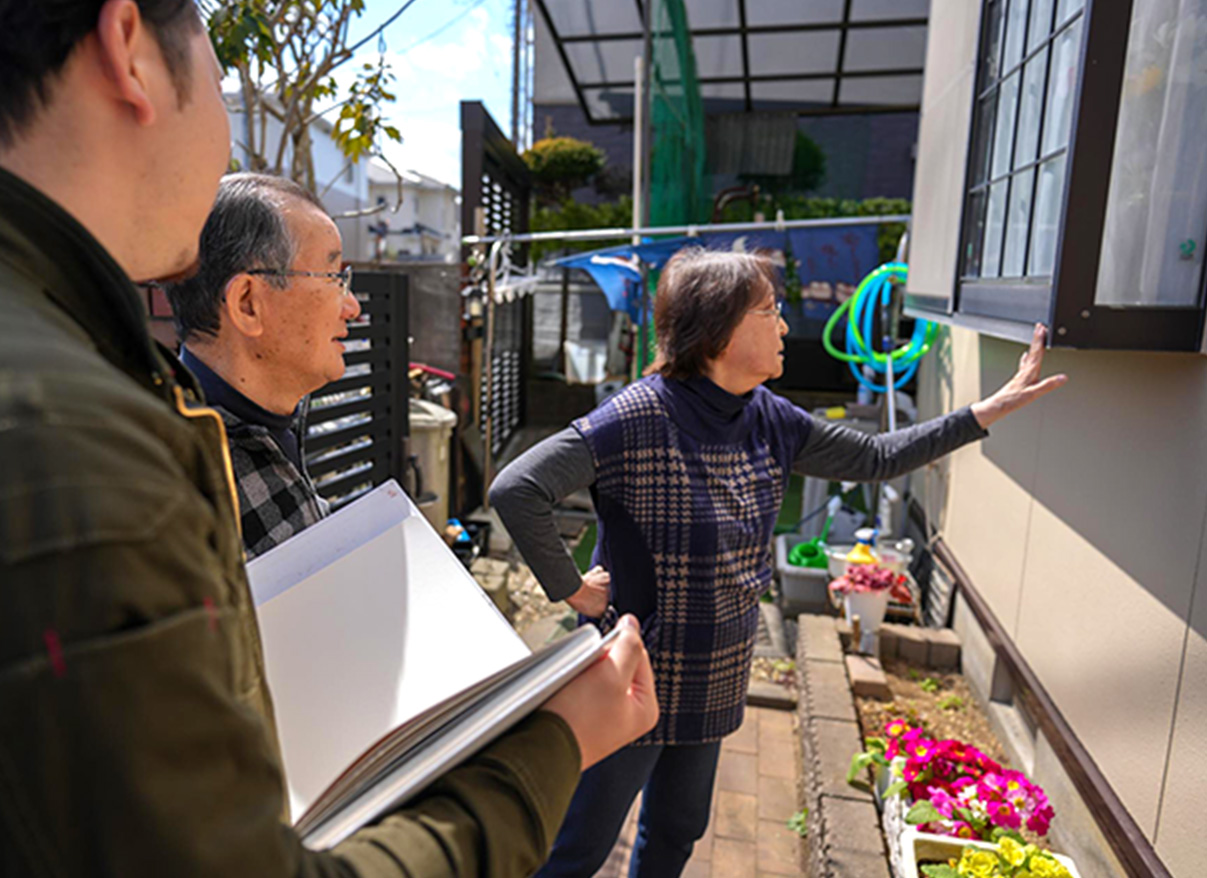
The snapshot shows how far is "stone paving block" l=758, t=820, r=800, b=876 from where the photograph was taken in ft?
8.33

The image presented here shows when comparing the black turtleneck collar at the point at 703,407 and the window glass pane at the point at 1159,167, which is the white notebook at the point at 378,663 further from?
the window glass pane at the point at 1159,167

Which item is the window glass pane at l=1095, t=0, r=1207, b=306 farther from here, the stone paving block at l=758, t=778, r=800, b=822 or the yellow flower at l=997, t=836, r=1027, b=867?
the stone paving block at l=758, t=778, r=800, b=822

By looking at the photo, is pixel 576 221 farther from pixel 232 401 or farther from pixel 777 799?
pixel 232 401

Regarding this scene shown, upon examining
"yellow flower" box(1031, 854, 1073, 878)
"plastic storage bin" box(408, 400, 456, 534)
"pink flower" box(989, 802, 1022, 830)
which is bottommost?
"pink flower" box(989, 802, 1022, 830)

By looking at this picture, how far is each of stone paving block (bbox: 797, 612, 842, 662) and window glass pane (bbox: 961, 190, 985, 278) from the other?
1665mm

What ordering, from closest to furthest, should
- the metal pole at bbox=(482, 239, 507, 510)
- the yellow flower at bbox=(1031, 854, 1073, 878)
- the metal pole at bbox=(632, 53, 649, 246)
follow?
1. the yellow flower at bbox=(1031, 854, 1073, 878)
2. the metal pole at bbox=(632, 53, 649, 246)
3. the metal pole at bbox=(482, 239, 507, 510)

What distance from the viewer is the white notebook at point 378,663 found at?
2.17 feet

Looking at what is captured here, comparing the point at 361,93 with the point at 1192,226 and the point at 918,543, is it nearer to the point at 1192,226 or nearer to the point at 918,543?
the point at 1192,226

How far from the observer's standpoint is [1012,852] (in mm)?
1673

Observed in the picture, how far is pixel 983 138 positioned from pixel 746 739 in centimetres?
262

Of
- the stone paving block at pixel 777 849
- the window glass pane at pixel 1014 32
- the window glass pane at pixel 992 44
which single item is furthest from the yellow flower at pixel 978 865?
the window glass pane at pixel 992 44

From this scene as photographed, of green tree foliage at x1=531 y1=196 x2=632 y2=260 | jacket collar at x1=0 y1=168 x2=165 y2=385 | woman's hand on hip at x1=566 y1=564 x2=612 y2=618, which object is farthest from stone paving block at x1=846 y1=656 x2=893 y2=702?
green tree foliage at x1=531 y1=196 x2=632 y2=260

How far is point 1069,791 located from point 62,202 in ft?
8.96

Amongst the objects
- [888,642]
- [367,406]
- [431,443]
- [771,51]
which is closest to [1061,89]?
[888,642]
